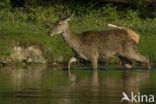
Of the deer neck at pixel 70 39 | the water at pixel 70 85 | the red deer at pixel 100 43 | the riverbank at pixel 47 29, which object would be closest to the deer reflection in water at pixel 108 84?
the water at pixel 70 85

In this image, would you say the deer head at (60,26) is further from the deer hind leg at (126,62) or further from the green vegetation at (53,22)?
the deer hind leg at (126,62)

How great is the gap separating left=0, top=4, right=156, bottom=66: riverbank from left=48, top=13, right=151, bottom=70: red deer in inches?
63.3

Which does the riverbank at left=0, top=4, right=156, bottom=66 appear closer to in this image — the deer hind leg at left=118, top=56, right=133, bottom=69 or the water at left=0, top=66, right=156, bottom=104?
the deer hind leg at left=118, top=56, right=133, bottom=69

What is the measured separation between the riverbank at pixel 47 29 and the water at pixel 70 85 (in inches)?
66.1

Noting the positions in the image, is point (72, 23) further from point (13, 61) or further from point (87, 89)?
point (87, 89)

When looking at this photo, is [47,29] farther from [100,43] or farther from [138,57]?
[138,57]

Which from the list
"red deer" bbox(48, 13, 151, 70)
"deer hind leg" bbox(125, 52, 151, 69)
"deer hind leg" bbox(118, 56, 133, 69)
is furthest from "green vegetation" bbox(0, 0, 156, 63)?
"deer hind leg" bbox(125, 52, 151, 69)

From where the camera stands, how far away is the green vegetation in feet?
82.1

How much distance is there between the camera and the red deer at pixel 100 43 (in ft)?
76.2

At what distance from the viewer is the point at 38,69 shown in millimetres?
22750

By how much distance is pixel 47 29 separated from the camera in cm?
2825

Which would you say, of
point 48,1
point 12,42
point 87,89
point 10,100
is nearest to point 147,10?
point 48,1

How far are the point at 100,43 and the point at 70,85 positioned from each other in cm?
619

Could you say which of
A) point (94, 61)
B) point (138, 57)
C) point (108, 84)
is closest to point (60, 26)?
point (94, 61)
